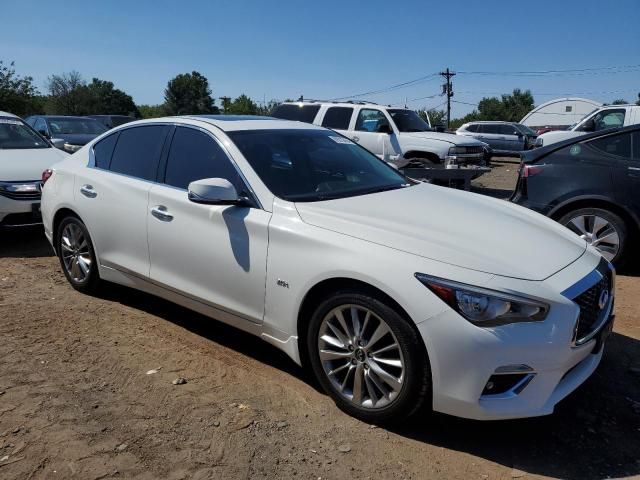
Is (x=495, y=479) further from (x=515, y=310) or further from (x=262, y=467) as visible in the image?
(x=262, y=467)

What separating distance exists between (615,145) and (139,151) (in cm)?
486

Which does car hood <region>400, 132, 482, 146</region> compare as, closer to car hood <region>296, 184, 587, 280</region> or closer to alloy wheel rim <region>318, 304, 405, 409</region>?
car hood <region>296, 184, 587, 280</region>

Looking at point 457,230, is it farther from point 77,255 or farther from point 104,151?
point 77,255

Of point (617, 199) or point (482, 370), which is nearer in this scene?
point (482, 370)

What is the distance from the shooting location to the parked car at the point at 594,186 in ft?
18.5

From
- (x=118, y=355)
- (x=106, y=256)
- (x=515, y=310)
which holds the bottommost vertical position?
(x=118, y=355)

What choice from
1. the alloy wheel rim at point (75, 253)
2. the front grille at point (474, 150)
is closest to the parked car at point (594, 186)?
the alloy wheel rim at point (75, 253)

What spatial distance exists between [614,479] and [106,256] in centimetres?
384

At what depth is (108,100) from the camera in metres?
90.1

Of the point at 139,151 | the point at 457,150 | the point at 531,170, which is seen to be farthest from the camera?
the point at 457,150

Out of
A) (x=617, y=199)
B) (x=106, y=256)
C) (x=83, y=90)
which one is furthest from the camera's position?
(x=83, y=90)

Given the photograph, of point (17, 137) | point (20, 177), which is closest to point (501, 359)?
point (20, 177)

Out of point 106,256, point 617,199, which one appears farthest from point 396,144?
point 106,256

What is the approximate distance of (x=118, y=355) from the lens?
387 centimetres
